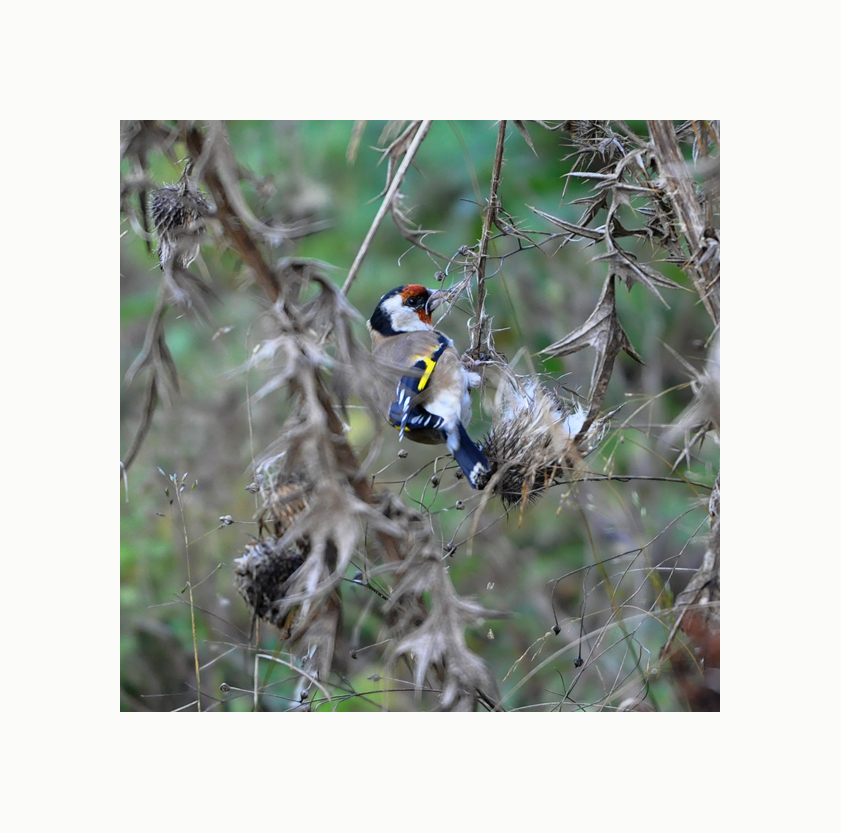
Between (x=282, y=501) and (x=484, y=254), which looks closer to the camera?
(x=282, y=501)

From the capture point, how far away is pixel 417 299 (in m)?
2.07

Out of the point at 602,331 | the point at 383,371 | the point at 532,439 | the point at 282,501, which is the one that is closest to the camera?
the point at 383,371

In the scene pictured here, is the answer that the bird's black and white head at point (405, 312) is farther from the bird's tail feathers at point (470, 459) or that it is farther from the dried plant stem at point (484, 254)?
the bird's tail feathers at point (470, 459)

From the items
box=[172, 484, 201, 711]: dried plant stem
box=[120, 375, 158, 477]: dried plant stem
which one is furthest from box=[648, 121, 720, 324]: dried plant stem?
box=[172, 484, 201, 711]: dried plant stem

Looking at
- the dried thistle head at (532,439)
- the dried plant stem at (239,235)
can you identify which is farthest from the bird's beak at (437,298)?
the dried plant stem at (239,235)

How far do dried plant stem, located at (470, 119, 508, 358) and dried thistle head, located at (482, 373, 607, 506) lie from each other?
12 centimetres

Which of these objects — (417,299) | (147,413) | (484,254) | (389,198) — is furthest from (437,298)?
(147,413)

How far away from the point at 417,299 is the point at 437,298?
0.06 metres

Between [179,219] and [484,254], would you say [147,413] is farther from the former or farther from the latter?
[484,254]

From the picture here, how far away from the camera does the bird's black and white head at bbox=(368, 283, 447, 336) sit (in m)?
2.06

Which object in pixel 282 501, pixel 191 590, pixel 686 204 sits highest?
pixel 686 204

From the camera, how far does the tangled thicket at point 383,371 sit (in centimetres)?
166
